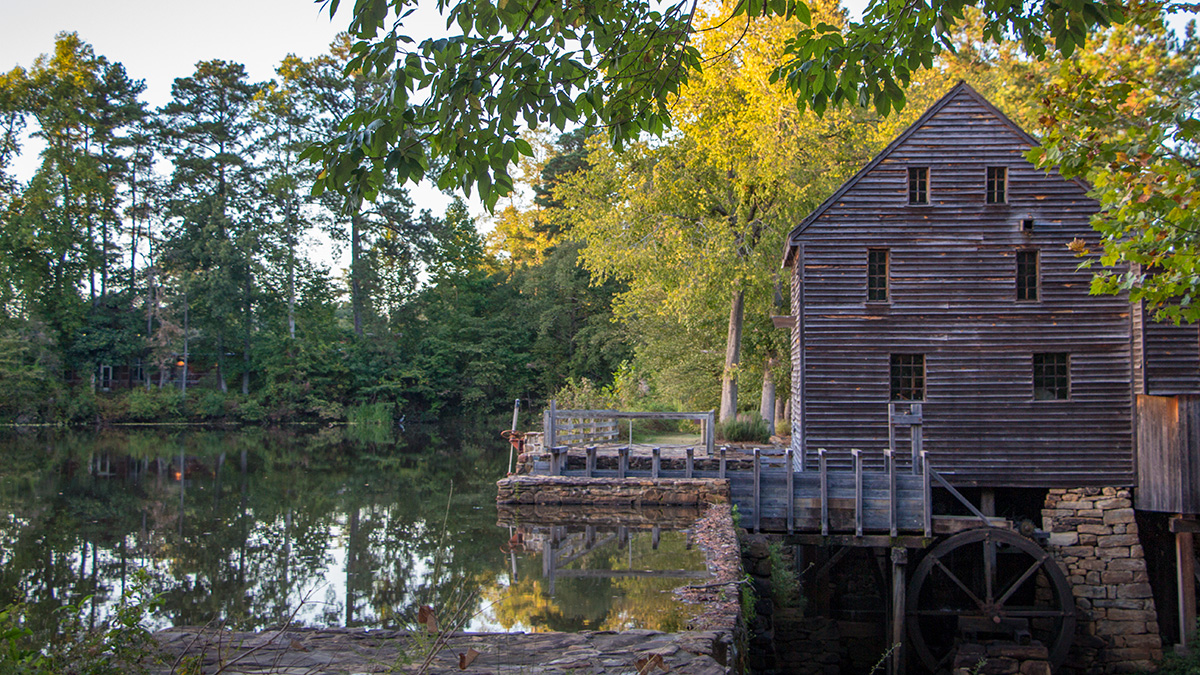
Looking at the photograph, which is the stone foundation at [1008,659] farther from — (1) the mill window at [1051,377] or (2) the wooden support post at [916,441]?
(1) the mill window at [1051,377]

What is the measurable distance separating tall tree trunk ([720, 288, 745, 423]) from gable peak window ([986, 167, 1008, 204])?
8982 millimetres

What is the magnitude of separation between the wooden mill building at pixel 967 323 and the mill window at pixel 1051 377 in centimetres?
2

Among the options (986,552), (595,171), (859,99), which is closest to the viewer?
(859,99)

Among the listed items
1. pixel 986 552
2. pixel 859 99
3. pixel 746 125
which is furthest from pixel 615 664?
pixel 746 125

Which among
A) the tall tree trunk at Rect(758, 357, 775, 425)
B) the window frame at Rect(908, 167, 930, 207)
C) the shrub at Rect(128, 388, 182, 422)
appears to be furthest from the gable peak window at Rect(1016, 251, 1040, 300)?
the shrub at Rect(128, 388, 182, 422)

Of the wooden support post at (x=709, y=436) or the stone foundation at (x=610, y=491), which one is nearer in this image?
the stone foundation at (x=610, y=491)

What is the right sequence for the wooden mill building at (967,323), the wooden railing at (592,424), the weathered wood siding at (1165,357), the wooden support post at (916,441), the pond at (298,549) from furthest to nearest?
the wooden railing at (592,424)
the wooden mill building at (967,323)
the weathered wood siding at (1165,357)
the wooden support post at (916,441)
the pond at (298,549)

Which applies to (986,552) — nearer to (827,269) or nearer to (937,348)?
(937,348)

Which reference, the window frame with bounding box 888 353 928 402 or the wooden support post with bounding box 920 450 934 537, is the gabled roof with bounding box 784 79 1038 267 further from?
the wooden support post with bounding box 920 450 934 537

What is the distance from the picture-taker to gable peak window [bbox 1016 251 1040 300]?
15.8 meters

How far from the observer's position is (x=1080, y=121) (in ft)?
31.2

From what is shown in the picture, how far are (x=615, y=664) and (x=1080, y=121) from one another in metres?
8.28

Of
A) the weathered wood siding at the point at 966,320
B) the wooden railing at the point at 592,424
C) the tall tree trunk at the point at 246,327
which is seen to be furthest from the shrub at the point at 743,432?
the tall tree trunk at the point at 246,327

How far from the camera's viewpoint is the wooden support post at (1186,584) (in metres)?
13.8
